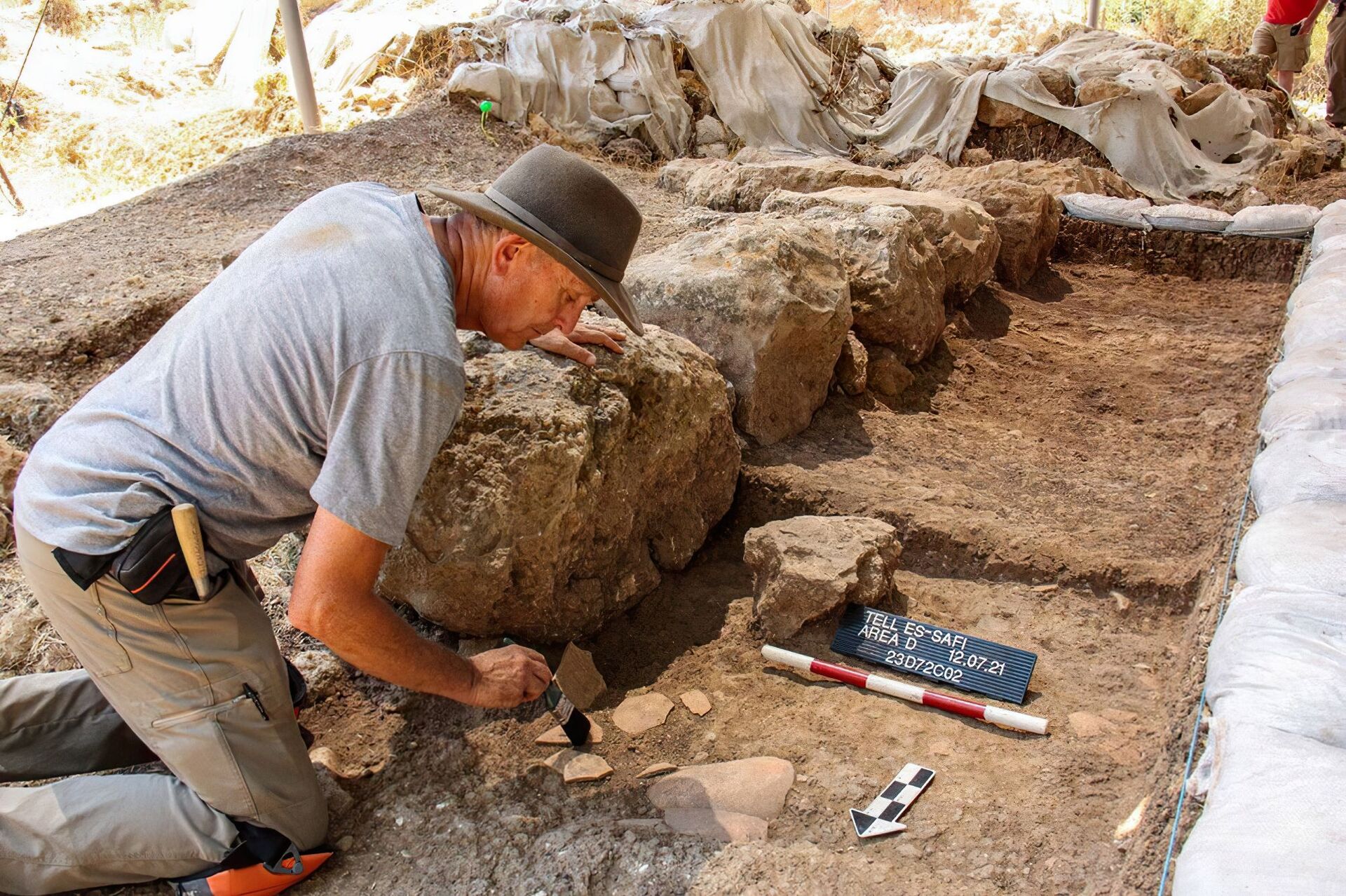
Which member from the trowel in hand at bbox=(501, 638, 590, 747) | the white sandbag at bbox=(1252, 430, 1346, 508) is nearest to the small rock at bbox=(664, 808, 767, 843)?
the trowel in hand at bbox=(501, 638, 590, 747)

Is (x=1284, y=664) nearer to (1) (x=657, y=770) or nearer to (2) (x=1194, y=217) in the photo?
(1) (x=657, y=770)

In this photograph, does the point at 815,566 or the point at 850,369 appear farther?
the point at 850,369

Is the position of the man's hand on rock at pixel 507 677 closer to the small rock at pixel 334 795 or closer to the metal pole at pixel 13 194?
the small rock at pixel 334 795

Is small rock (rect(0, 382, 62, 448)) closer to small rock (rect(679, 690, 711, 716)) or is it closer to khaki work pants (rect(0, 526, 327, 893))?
khaki work pants (rect(0, 526, 327, 893))

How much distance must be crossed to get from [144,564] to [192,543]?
83 millimetres

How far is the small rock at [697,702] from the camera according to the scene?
8.39 ft

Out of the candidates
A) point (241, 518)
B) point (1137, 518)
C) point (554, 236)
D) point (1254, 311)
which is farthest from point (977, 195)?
point (241, 518)

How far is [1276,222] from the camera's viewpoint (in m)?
5.94

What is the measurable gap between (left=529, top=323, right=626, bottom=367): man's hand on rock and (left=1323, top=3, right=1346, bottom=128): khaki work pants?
1012 cm

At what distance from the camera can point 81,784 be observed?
1.97 meters

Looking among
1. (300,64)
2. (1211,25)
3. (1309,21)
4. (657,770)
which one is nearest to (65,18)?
(300,64)

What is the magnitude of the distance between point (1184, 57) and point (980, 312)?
5.65 m

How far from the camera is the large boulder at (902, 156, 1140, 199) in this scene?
6789 millimetres

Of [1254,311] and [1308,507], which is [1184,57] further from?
[1308,507]
